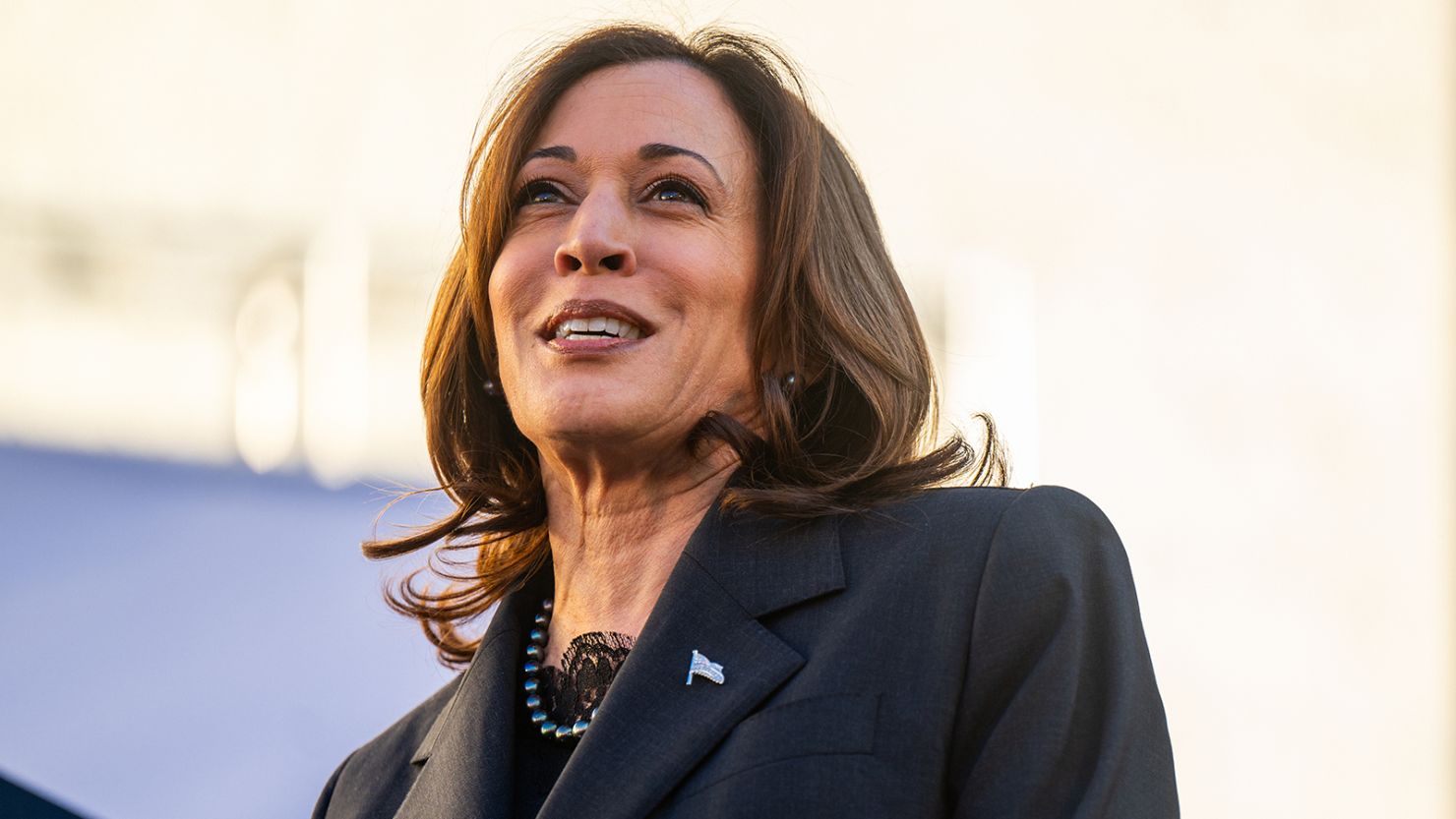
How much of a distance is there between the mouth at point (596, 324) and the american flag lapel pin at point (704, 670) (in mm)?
442

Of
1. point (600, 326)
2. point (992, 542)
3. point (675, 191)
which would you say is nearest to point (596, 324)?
point (600, 326)

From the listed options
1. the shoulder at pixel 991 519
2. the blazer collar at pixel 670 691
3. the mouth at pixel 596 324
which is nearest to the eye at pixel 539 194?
the mouth at pixel 596 324

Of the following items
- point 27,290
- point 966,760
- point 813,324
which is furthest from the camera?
point 27,290

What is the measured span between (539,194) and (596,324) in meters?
0.28

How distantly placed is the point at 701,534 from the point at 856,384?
302 millimetres

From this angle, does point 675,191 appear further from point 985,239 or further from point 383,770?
point 985,239

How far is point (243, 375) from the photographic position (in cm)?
549

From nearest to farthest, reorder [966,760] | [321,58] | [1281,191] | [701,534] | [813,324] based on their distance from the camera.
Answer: [966,760]
[701,534]
[813,324]
[321,58]
[1281,191]

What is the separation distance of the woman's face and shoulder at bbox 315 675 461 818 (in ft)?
1.67

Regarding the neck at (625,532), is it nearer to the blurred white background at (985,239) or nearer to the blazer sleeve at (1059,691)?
the blazer sleeve at (1059,691)

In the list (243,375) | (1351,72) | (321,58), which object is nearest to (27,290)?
(243,375)

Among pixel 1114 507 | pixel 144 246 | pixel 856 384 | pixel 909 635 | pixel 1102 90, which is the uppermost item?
pixel 1102 90

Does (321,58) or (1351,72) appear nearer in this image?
(321,58)

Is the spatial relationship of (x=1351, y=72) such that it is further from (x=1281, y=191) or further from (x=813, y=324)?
(x=813, y=324)
